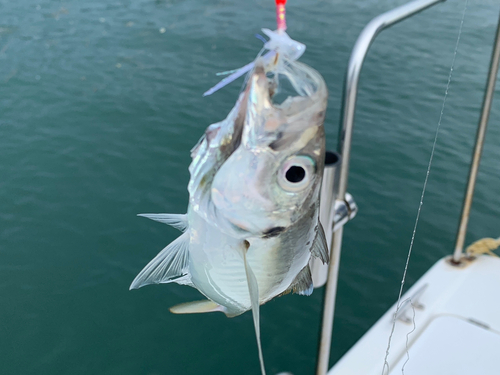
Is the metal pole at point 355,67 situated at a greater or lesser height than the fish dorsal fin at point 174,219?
greater

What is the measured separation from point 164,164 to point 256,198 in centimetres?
630

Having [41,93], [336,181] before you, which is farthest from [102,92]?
[336,181]

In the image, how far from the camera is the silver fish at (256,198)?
100 centimetres

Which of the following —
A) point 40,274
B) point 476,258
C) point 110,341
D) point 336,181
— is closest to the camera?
point 336,181

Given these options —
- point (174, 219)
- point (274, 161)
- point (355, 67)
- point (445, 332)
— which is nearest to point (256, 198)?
point (274, 161)

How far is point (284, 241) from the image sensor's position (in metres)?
1.18

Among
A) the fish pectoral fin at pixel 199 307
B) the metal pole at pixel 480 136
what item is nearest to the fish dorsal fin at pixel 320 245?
the fish pectoral fin at pixel 199 307

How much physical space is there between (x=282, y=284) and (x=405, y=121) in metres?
7.74

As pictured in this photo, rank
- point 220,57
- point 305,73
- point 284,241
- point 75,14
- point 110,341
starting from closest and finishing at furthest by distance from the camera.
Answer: point 305,73 < point 284,241 < point 110,341 < point 220,57 < point 75,14

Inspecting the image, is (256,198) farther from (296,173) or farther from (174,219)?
(174,219)

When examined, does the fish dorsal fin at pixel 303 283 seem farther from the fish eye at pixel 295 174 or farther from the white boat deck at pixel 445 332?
the white boat deck at pixel 445 332

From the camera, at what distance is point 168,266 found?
128 centimetres

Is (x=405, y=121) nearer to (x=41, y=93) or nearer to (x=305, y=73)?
(x=41, y=93)

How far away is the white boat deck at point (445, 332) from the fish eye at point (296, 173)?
6.68ft
